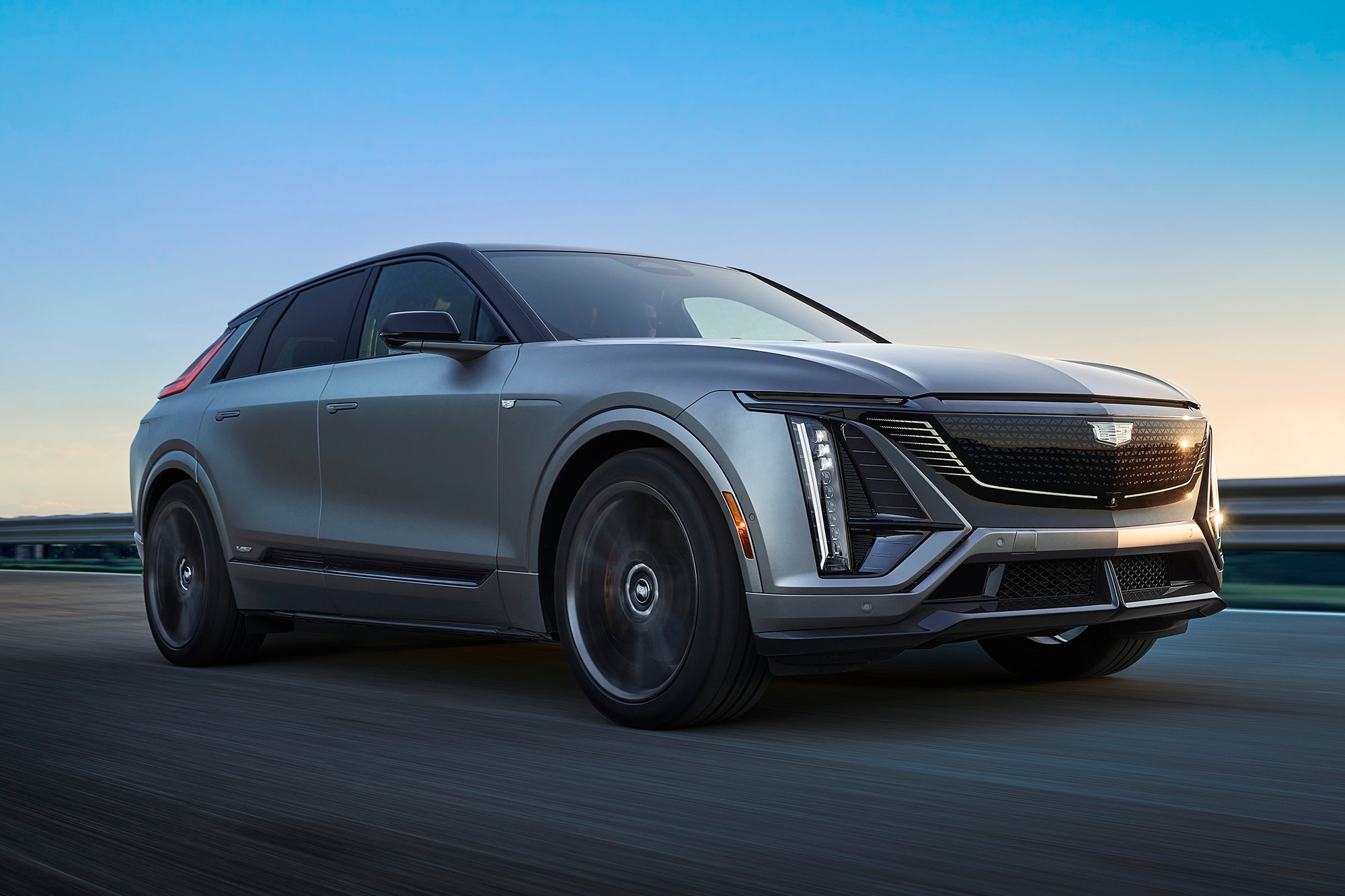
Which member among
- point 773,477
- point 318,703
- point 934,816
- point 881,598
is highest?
point 773,477

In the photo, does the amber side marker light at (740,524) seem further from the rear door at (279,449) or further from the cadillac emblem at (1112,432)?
the rear door at (279,449)

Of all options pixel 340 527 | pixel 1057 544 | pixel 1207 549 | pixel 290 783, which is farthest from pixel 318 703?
pixel 1207 549

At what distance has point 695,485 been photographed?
14.6 ft

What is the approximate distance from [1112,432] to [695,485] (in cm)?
133

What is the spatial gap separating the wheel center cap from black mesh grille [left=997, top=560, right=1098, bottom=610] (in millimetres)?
1076

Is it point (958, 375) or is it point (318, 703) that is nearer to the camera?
point (958, 375)

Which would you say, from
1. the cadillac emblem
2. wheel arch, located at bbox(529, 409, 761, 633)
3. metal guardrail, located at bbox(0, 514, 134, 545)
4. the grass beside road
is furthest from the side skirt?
metal guardrail, located at bbox(0, 514, 134, 545)

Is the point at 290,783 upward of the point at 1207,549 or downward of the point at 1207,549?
downward

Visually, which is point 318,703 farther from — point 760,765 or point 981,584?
point 981,584

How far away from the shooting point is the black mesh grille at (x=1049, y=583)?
4.35m

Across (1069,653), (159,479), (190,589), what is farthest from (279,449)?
(1069,653)

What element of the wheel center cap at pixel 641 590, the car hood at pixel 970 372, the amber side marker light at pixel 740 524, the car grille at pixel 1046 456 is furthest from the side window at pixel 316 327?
the car grille at pixel 1046 456

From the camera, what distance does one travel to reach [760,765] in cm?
401

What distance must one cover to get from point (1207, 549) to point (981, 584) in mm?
1071
